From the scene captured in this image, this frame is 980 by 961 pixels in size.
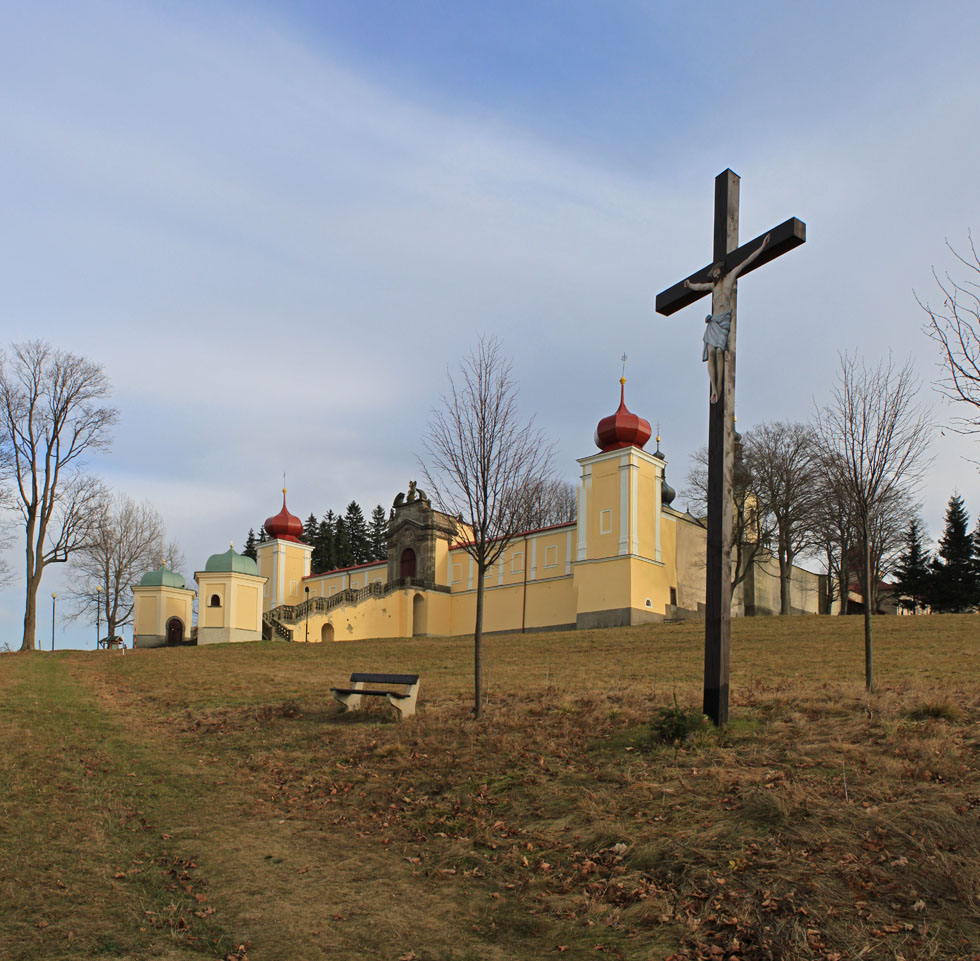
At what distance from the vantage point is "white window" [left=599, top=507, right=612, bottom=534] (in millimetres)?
43844

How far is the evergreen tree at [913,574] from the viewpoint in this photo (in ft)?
178

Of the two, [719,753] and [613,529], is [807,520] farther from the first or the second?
[719,753]

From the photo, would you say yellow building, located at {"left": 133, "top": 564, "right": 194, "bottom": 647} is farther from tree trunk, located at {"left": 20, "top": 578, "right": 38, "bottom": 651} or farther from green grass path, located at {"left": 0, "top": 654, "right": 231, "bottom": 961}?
green grass path, located at {"left": 0, "top": 654, "right": 231, "bottom": 961}

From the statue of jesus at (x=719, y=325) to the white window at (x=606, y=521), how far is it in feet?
110

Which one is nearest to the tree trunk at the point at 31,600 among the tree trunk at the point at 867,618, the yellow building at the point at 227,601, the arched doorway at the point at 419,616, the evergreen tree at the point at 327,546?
Result: the yellow building at the point at 227,601

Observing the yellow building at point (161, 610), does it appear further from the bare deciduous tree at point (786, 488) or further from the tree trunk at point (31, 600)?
the bare deciduous tree at point (786, 488)

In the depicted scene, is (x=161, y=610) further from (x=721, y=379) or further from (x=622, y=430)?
(x=721, y=379)

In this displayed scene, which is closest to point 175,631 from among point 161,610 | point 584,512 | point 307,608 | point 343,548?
point 161,610

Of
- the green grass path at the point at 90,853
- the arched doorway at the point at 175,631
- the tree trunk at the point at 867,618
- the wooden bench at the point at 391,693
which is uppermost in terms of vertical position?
the tree trunk at the point at 867,618

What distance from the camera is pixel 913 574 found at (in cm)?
5503

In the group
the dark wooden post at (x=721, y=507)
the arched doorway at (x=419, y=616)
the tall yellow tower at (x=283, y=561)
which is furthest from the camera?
the tall yellow tower at (x=283, y=561)

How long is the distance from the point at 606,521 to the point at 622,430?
4.62 metres

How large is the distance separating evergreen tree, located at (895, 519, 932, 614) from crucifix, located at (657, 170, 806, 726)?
48.8m

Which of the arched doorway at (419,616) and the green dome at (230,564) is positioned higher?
the green dome at (230,564)
